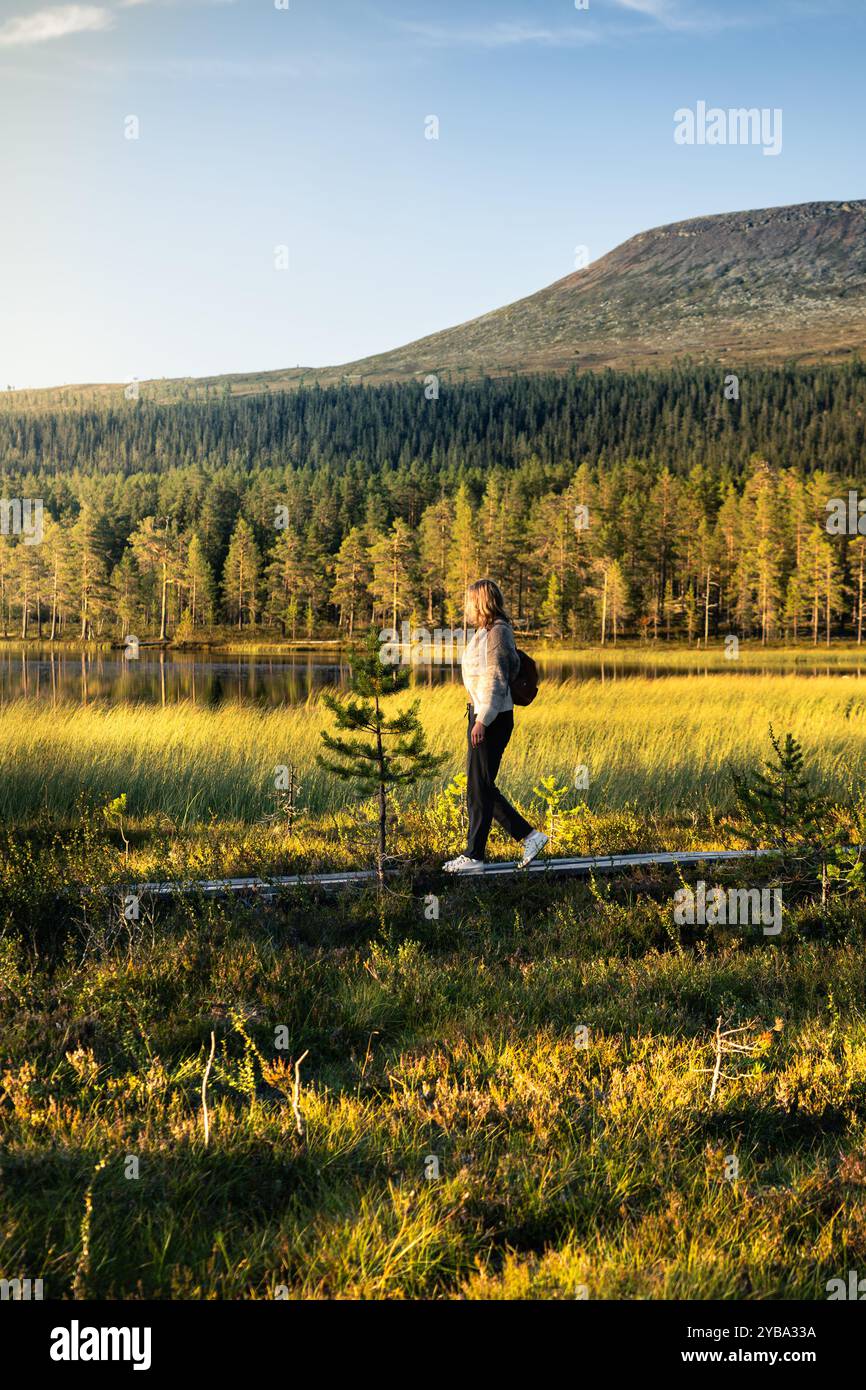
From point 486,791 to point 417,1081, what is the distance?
3837 millimetres

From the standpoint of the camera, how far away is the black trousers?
8539mm

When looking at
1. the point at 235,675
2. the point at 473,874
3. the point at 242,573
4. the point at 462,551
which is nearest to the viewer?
the point at 473,874

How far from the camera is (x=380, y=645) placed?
8344 millimetres

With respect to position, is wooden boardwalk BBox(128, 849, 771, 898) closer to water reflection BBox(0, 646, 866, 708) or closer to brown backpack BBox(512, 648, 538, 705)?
brown backpack BBox(512, 648, 538, 705)

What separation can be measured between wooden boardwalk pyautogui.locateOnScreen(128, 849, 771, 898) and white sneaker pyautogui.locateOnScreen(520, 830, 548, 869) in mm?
73

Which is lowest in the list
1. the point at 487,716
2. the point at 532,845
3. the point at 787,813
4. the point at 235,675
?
the point at 235,675

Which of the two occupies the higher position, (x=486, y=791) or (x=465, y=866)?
(x=486, y=791)

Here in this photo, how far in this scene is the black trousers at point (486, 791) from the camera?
854 cm

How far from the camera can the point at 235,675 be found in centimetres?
4734

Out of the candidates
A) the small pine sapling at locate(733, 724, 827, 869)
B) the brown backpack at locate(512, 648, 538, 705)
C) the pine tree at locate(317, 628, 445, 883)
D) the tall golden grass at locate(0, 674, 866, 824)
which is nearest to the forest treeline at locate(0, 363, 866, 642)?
the tall golden grass at locate(0, 674, 866, 824)

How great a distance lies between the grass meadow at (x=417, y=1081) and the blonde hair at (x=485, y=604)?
7.35 ft

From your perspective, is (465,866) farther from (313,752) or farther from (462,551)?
(462,551)

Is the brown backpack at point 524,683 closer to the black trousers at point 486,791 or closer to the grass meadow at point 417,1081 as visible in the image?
the black trousers at point 486,791

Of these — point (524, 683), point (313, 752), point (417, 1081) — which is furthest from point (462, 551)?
point (417, 1081)
